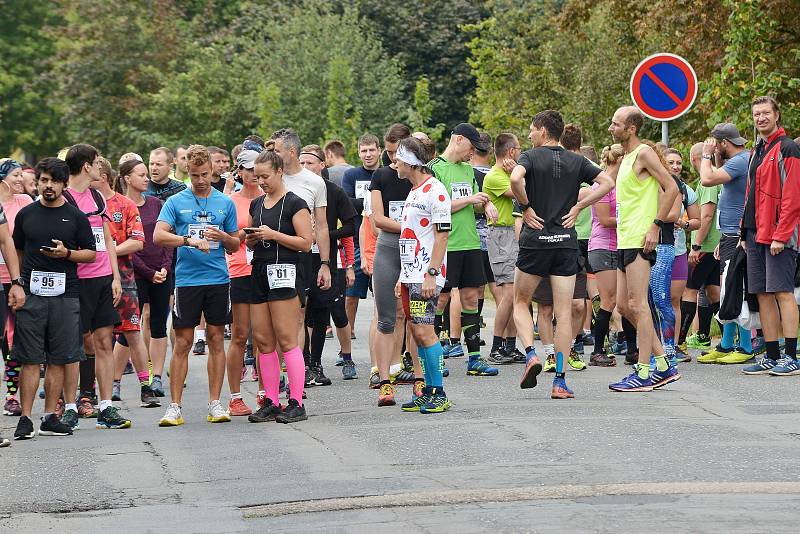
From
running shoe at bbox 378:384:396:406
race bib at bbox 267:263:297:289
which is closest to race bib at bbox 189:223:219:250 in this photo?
race bib at bbox 267:263:297:289

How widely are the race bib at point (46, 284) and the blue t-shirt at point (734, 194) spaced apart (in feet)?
20.6

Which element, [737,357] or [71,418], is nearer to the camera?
[71,418]

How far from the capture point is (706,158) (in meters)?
13.9

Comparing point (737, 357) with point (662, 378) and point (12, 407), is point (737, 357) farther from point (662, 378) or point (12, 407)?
point (12, 407)

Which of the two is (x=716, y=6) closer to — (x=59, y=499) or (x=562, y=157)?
(x=562, y=157)

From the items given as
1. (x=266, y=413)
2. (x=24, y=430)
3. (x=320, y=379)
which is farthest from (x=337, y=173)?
(x=24, y=430)

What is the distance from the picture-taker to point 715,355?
1420cm

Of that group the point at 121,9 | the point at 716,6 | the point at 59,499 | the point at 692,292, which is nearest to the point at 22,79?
the point at 121,9

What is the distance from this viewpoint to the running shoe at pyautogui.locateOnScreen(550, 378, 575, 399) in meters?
11.4

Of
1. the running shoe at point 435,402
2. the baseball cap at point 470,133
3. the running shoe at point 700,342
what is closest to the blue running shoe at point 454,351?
the running shoe at point 700,342

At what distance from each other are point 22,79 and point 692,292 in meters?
43.6

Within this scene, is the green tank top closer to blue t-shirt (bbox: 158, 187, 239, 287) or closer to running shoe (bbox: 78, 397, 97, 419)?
blue t-shirt (bbox: 158, 187, 239, 287)

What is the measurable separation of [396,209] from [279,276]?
169 centimetres

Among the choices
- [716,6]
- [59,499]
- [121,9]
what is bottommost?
[59,499]
